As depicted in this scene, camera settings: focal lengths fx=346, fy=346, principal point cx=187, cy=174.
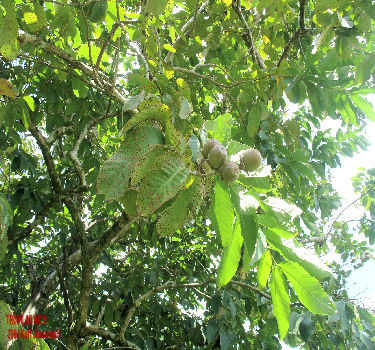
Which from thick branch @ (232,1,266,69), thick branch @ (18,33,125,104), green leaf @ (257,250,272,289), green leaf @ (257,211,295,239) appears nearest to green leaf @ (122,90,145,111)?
green leaf @ (257,211,295,239)

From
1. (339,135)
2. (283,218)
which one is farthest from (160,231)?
(339,135)

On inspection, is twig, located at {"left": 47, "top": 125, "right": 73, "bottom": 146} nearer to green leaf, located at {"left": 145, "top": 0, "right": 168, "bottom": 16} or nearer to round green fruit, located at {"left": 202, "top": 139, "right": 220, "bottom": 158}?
green leaf, located at {"left": 145, "top": 0, "right": 168, "bottom": 16}

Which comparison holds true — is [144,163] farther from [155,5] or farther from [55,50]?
[55,50]

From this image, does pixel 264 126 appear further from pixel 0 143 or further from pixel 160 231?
pixel 0 143

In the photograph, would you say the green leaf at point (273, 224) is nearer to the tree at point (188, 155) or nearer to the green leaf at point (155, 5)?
the tree at point (188, 155)

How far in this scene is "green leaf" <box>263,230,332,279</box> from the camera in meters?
0.94

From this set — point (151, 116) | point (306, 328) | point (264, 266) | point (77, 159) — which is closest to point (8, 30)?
point (151, 116)

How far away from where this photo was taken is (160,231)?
2.98 ft

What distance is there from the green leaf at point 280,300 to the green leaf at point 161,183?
48 centimetres

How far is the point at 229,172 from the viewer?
90 cm

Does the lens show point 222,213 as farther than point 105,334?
No

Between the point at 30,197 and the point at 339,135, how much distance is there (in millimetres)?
2688

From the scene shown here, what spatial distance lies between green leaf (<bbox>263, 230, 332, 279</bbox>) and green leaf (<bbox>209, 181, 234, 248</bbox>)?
0.14m

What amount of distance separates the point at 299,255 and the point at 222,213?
0.24 meters
